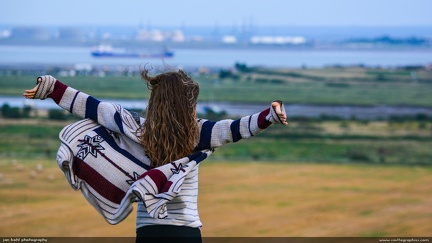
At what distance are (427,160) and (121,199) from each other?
101 feet

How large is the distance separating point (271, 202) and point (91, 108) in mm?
17378

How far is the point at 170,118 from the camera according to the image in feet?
10.9

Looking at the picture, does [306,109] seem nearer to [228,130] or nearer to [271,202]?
[271,202]

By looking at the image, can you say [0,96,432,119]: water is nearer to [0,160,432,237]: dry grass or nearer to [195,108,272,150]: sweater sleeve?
[0,160,432,237]: dry grass

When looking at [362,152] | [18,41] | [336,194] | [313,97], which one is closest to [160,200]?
[336,194]

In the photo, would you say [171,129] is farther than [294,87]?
No

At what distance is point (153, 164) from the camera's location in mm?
3406

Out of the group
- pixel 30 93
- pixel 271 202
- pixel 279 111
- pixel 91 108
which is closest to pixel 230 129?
pixel 279 111

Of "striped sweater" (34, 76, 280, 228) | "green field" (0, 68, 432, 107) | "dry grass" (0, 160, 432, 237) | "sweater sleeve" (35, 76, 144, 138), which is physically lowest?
"green field" (0, 68, 432, 107)

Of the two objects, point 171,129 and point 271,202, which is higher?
point 171,129

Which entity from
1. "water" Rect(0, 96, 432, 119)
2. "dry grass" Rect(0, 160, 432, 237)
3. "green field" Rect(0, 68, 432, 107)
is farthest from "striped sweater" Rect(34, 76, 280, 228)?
"green field" Rect(0, 68, 432, 107)

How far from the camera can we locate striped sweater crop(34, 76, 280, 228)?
11.0ft

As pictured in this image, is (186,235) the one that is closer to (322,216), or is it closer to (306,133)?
(322,216)

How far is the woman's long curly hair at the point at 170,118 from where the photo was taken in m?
3.34
